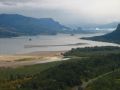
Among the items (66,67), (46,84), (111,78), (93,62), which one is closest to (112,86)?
(111,78)

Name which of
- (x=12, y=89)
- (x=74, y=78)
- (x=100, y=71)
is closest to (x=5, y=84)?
(x=12, y=89)

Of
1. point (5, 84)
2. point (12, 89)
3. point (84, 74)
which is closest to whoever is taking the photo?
point (12, 89)

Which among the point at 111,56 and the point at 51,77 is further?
the point at 111,56

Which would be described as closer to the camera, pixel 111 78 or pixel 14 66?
pixel 111 78

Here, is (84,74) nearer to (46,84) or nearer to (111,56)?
(46,84)

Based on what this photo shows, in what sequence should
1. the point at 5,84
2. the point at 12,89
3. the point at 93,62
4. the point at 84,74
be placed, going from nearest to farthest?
the point at 12,89, the point at 5,84, the point at 84,74, the point at 93,62

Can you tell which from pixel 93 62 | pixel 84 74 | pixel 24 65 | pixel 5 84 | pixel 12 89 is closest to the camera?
pixel 12 89

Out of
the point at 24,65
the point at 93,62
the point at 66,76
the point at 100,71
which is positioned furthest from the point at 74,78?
the point at 24,65

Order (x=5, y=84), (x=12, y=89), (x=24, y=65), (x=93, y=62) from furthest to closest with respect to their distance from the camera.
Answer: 1. (x=24, y=65)
2. (x=93, y=62)
3. (x=5, y=84)
4. (x=12, y=89)

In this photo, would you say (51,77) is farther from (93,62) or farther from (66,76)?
(93,62)
